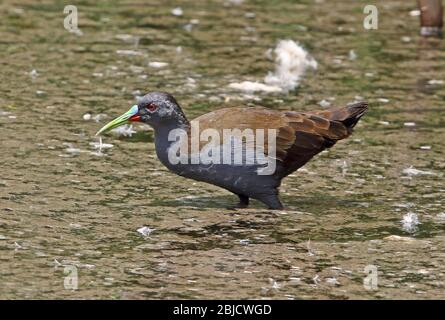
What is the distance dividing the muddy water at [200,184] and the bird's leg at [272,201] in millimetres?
79

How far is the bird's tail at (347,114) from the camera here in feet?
28.0

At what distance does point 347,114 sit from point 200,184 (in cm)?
130

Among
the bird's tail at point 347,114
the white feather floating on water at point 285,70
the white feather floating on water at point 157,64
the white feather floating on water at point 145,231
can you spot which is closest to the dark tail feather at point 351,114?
the bird's tail at point 347,114

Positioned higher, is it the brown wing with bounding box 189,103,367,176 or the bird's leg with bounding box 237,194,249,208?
the brown wing with bounding box 189,103,367,176

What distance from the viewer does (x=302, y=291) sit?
6.73 meters

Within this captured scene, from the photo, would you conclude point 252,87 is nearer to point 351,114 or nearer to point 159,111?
point 351,114

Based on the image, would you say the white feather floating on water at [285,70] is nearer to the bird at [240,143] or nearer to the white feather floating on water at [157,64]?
the white feather floating on water at [157,64]

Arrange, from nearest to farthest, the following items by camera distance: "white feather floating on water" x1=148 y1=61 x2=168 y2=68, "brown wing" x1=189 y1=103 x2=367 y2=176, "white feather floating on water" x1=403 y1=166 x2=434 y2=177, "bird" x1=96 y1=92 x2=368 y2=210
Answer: "bird" x1=96 y1=92 x2=368 y2=210 < "brown wing" x1=189 y1=103 x2=367 y2=176 < "white feather floating on water" x1=403 y1=166 x2=434 y2=177 < "white feather floating on water" x1=148 y1=61 x2=168 y2=68

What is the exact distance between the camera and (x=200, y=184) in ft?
29.7

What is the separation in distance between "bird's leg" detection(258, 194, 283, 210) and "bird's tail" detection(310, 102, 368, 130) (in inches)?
29.2

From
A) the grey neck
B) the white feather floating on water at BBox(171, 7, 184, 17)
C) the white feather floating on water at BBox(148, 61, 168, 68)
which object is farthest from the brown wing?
the white feather floating on water at BBox(171, 7, 184, 17)

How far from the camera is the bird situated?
8.06 m

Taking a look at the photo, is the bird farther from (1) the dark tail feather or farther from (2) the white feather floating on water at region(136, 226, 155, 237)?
(2) the white feather floating on water at region(136, 226, 155, 237)
